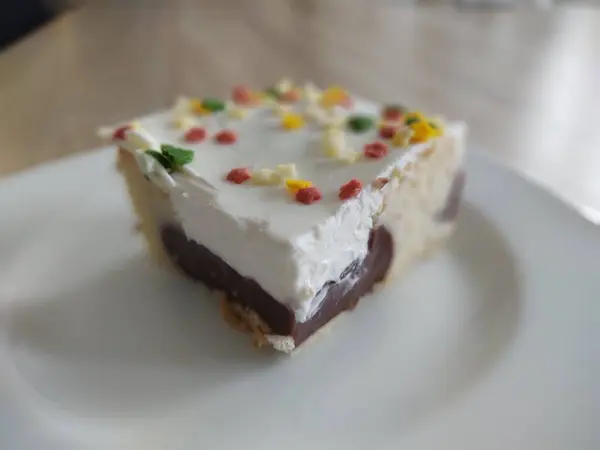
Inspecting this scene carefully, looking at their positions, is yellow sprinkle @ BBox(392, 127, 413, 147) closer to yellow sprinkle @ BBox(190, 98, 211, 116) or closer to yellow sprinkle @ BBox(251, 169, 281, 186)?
yellow sprinkle @ BBox(251, 169, 281, 186)

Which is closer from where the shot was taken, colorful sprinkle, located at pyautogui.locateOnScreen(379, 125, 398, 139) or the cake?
the cake

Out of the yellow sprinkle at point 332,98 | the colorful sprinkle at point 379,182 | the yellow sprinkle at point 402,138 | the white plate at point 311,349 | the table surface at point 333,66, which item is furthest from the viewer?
the table surface at point 333,66

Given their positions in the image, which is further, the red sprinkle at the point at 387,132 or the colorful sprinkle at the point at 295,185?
the red sprinkle at the point at 387,132

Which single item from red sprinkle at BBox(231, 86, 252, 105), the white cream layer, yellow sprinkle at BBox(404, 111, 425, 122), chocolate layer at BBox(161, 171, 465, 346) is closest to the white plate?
chocolate layer at BBox(161, 171, 465, 346)

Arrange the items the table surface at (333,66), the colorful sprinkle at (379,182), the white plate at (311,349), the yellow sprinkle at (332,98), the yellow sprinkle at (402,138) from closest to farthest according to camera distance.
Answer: the white plate at (311,349) < the colorful sprinkle at (379,182) < the yellow sprinkle at (402,138) < the yellow sprinkle at (332,98) < the table surface at (333,66)

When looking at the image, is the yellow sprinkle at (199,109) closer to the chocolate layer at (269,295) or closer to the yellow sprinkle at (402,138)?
the chocolate layer at (269,295)

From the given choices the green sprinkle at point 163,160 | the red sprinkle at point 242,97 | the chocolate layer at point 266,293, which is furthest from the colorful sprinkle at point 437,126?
the green sprinkle at point 163,160

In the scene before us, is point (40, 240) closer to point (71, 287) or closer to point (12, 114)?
point (71, 287)
